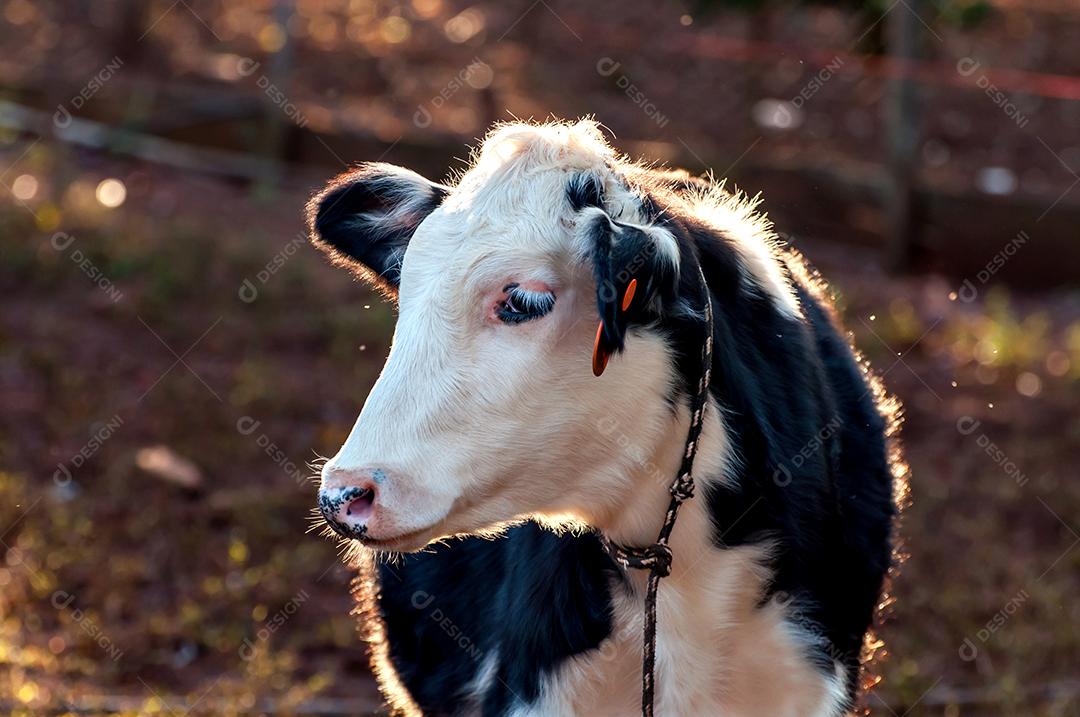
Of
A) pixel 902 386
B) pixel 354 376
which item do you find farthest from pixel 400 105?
pixel 902 386

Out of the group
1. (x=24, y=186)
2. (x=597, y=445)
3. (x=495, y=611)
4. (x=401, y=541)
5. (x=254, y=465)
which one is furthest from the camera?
(x=24, y=186)

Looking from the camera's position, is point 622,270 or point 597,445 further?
point 597,445

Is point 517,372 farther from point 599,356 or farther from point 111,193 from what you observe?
point 111,193

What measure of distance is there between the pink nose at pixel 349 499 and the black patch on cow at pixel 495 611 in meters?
0.54

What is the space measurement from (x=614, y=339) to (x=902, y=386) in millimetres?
4349

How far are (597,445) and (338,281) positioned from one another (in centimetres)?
527

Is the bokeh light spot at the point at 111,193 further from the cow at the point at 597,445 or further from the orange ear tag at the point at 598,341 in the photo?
the orange ear tag at the point at 598,341

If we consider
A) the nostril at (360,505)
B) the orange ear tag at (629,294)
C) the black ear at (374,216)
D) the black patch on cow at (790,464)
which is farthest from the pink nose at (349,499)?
the black ear at (374,216)

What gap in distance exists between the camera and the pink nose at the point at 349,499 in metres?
2.15

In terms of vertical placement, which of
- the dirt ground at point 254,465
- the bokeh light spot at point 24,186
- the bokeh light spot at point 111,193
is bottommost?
the bokeh light spot at point 111,193

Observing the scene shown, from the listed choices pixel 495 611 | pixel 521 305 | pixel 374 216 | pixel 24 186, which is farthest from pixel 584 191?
pixel 24 186

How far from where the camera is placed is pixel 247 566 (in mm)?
4852

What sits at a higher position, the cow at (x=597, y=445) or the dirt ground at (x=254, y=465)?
the cow at (x=597, y=445)

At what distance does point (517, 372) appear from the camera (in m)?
2.30
